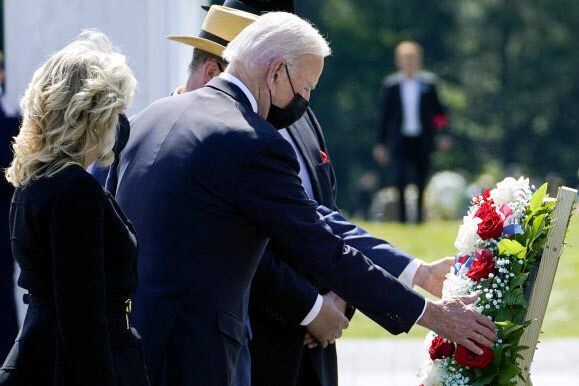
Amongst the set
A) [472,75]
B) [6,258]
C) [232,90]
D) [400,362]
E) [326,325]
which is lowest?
[400,362]

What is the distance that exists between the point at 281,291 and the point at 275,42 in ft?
3.13

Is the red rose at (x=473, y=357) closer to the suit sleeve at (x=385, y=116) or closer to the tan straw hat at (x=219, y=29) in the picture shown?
the tan straw hat at (x=219, y=29)

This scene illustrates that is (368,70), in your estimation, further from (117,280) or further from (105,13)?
(117,280)

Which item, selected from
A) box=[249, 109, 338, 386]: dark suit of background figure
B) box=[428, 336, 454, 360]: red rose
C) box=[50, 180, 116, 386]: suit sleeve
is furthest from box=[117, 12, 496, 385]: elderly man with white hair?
box=[249, 109, 338, 386]: dark suit of background figure

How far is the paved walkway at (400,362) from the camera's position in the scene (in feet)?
24.2

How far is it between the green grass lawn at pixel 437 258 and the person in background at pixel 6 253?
11.4 ft

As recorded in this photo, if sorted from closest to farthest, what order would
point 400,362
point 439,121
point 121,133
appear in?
point 121,133, point 400,362, point 439,121

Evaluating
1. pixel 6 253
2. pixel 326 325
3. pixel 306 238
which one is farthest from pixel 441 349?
pixel 6 253

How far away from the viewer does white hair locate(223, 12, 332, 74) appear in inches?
150

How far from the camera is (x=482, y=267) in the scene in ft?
13.1

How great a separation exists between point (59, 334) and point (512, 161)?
144 feet

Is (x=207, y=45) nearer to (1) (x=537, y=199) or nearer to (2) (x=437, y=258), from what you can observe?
(1) (x=537, y=199)

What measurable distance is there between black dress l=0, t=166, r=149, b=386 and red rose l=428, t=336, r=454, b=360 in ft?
3.91

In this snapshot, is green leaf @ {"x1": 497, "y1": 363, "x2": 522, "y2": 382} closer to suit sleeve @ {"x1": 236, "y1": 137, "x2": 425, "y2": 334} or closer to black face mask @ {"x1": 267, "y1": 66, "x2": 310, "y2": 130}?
suit sleeve @ {"x1": 236, "y1": 137, "x2": 425, "y2": 334}
